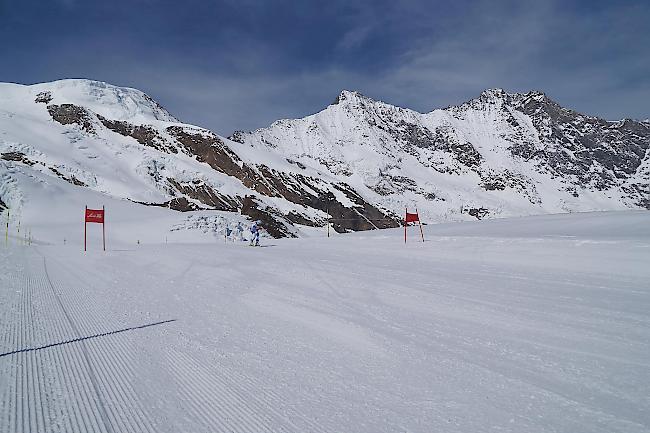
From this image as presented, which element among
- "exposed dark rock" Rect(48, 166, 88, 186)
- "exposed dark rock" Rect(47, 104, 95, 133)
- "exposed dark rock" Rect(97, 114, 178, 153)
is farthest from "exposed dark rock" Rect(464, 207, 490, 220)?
"exposed dark rock" Rect(48, 166, 88, 186)

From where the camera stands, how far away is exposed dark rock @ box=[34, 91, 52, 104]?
9731 centimetres

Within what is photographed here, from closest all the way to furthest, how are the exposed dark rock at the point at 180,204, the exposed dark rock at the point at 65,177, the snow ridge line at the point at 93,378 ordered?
the snow ridge line at the point at 93,378 < the exposed dark rock at the point at 65,177 < the exposed dark rock at the point at 180,204

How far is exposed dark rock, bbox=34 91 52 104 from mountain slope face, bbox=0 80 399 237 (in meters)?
0.22

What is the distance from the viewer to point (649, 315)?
6.45 metres

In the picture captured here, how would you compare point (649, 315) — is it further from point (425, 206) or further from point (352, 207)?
point (425, 206)

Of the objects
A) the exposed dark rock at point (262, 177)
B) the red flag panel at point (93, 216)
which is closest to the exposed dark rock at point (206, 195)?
the exposed dark rock at point (262, 177)

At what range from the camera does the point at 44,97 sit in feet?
325

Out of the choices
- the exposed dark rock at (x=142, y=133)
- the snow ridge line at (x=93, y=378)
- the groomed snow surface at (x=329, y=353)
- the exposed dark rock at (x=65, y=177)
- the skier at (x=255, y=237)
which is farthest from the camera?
the exposed dark rock at (x=142, y=133)

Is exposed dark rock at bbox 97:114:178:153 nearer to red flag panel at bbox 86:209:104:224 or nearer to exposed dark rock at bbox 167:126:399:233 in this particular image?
exposed dark rock at bbox 167:126:399:233

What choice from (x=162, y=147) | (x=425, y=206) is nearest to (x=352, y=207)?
(x=162, y=147)

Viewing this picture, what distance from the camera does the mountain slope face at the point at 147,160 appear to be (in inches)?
2756

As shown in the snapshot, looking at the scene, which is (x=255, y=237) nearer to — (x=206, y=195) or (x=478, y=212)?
(x=206, y=195)

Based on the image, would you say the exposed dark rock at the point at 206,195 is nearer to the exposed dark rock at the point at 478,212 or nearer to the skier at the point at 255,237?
the skier at the point at 255,237

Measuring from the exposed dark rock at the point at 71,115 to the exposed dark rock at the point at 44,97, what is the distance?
20.3 ft
